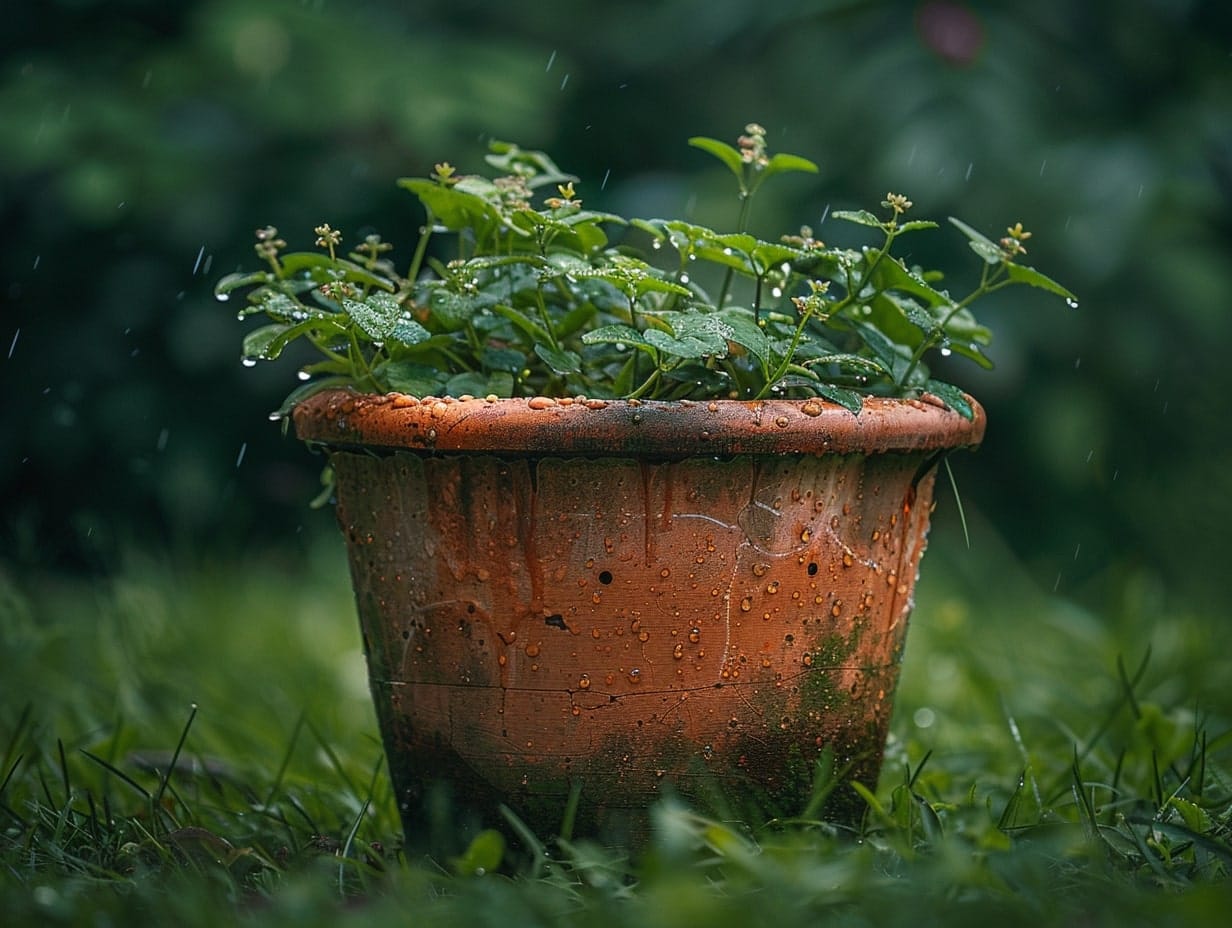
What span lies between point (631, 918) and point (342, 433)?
1.99 feet

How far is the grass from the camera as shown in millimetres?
1011

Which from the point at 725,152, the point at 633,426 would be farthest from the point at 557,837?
the point at 725,152

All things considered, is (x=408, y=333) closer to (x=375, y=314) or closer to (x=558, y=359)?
(x=375, y=314)

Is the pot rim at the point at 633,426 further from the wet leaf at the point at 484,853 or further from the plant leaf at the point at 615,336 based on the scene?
the wet leaf at the point at 484,853

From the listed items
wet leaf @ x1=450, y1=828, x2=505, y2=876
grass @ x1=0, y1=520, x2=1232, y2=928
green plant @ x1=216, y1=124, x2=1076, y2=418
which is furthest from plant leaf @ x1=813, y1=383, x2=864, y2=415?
wet leaf @ x1=450, y1=828, x2=505, y2=876

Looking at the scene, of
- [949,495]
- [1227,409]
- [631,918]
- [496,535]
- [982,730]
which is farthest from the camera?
[949,495]

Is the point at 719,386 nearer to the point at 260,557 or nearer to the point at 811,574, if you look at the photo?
the point at 811,574

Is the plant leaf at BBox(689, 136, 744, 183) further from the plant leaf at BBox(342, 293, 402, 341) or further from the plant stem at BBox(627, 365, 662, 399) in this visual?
the plant leaf at BBox(342, 293, 402, 341)

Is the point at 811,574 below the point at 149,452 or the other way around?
the other way around

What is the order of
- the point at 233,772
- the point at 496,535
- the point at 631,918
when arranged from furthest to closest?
the point at 233,772 → the point at 496,535 → the point at 631,918

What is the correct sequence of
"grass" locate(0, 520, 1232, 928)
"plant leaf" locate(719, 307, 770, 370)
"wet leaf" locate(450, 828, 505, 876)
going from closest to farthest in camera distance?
"grass" locate(0, 520, 1232, 928) → "wet leaf" locate(450, 828, 505, 876) → "plant leaf" locate(719, 307, 770, 370)

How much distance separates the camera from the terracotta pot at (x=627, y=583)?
1.22 metres

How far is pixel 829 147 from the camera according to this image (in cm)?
297

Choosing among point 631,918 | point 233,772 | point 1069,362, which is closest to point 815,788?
point 631,918
